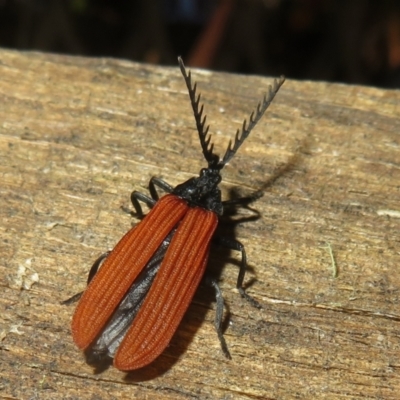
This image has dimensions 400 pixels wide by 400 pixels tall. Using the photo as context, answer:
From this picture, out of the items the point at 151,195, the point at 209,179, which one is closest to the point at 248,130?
the point at 209,179

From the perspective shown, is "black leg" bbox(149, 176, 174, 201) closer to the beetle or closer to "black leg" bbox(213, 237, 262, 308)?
the beetle

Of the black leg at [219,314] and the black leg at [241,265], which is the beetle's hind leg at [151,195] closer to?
the black leg at [241,265]

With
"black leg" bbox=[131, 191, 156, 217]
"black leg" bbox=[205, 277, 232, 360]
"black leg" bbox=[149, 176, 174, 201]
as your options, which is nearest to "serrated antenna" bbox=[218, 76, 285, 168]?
"black leg" bbox=[149, 176, 174, 201]

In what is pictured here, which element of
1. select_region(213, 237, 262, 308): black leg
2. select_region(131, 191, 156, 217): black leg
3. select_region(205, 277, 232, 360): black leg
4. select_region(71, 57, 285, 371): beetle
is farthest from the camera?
select_region(131, 191, 156, 217): black leg

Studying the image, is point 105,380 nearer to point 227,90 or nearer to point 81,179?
point 81,179

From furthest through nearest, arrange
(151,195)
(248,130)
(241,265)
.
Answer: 1. (151,195)
2. (248,130)
3. (241,265)

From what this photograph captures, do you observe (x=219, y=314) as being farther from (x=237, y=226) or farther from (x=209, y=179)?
(x=209, y=179)

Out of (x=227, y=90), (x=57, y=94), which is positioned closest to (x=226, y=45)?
(x=227, y=90)
